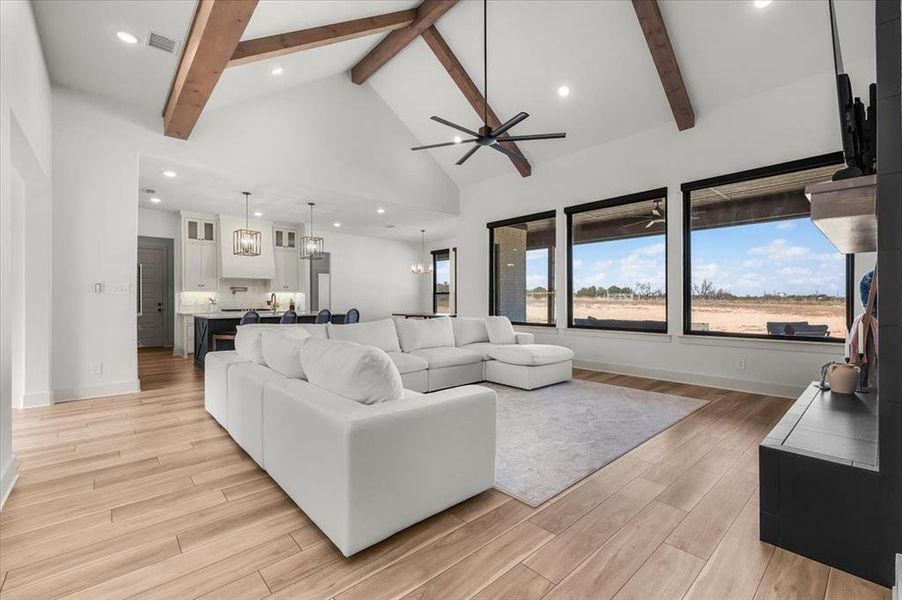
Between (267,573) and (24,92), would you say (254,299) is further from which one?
(267,573)

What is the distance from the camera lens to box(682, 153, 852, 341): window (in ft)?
13.7

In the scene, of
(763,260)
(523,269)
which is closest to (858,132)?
(763,260)

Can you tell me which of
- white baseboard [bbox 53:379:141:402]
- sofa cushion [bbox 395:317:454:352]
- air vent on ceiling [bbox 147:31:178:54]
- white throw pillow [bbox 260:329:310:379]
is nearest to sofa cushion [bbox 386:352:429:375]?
sofa cushion [bbox 395:317:454:352]

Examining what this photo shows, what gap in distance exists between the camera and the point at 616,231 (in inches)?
234

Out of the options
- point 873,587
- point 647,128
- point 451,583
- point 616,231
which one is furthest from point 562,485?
point 647,128

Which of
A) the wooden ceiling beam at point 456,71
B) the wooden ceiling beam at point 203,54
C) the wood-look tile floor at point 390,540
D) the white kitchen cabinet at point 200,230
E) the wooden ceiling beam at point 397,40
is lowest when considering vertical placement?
the wood-look tile floor at point 390,540

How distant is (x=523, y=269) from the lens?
7.26 meters

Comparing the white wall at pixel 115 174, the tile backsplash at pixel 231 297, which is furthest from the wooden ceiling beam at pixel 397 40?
the tile backsplash at pixel 231 297

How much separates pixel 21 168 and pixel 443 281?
9.17m

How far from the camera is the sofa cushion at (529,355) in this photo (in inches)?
180

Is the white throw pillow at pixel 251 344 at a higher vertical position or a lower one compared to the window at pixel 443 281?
lower

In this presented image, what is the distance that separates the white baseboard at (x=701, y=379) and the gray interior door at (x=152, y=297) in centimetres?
830

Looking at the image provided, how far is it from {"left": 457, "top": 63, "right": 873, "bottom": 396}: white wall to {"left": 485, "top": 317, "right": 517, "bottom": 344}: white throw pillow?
51.1 inches

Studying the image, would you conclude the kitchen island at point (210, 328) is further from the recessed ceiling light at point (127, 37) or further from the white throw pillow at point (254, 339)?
the recessed ceiling light at point (127, 37)
